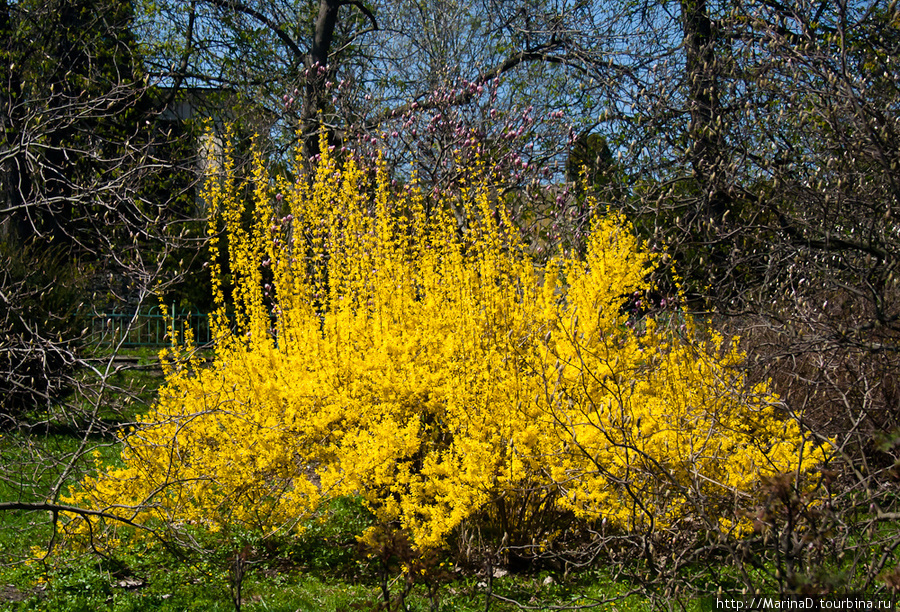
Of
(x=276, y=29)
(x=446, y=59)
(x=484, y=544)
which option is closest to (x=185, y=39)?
(x=276, y=29)

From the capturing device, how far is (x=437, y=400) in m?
5.13

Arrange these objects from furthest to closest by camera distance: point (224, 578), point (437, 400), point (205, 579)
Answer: point (437, 400), point (205, 579), point (224, 578)

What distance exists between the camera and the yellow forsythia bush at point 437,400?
14.3ft

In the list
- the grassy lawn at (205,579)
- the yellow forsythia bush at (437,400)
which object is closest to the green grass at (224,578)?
the grassy lawn at (205,579)

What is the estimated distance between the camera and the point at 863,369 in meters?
5.24

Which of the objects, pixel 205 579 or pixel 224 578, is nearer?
pixel 224 578

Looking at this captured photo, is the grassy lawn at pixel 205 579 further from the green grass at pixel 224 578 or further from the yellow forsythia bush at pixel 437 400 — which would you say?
the yellow forsythia bush at pixel 437 400

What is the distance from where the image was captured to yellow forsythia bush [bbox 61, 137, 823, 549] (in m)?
4.37

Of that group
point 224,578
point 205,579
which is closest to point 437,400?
point 224,578

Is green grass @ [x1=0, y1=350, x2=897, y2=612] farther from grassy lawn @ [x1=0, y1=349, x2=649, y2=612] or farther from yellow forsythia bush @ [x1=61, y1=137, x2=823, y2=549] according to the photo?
yellow forsythia bush @ [x1=61, y1=137, x2=823, y2=549]

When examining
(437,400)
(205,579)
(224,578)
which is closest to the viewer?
(224,578)

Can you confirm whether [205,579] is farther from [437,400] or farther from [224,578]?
[437,400]

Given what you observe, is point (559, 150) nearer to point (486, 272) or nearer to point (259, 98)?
point (259, 98)

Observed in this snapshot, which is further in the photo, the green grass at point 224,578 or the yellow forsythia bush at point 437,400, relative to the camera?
the yellow forsythia bush at point 437,400
